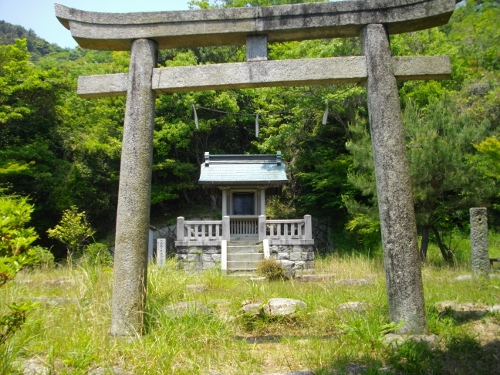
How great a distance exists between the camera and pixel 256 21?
4551mm

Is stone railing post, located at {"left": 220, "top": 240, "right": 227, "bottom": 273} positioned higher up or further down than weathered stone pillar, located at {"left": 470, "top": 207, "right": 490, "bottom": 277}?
further down

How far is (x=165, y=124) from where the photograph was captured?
64.0 feet

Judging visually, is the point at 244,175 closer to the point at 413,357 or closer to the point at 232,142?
the point at 232,142

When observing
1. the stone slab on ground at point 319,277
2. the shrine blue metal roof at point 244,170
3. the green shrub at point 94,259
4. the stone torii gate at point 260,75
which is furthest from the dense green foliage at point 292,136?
the green shrub at point 94,259

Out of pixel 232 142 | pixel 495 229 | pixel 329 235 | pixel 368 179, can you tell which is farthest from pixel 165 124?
pixel 495 229

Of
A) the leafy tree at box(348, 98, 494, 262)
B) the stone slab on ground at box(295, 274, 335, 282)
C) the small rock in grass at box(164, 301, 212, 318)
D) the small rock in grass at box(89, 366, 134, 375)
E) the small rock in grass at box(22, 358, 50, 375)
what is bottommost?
the stone slab on ground at box(295, 274, 335, 282)

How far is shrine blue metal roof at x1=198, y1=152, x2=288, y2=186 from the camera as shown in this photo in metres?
16.1

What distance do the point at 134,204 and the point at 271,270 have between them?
23.9ft

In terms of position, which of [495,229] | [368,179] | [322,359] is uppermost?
[368,179]

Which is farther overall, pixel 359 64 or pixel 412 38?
pixel 412 38

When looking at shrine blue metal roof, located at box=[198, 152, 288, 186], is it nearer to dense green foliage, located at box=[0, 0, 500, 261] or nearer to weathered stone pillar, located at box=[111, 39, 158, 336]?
dense green foliage, located at box=[0, 0, 500, 261]

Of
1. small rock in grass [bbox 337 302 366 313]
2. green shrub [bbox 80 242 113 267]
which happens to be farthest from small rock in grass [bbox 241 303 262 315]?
green shrub [bbox 80 242 113 267]

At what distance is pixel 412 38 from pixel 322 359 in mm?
15905

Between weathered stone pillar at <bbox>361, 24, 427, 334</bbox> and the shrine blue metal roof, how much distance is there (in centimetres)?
1158
